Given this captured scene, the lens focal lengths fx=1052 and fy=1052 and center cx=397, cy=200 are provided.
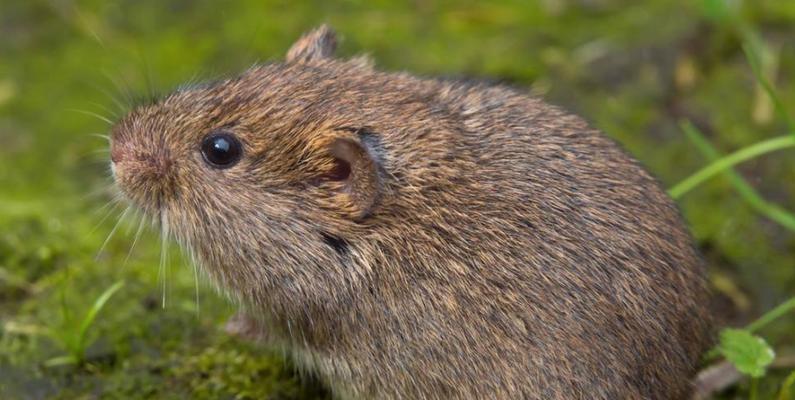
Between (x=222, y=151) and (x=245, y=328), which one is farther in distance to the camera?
(x=245, y=328)

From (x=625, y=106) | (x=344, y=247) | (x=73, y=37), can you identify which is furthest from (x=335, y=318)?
(x=73, y=37)

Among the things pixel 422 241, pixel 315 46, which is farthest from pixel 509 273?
pixel 315 46

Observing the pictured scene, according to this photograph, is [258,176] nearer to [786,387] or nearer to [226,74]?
[226,74]

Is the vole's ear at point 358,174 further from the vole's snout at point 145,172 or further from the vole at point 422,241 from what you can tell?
the vole's snout at point 145,172

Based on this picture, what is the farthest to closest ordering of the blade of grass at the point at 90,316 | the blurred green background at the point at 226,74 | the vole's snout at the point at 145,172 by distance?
1. the blurred green background at the point at 226,74
2. the blade of grass at the point at 90,316
3. the vole's snout at the point at 145,172

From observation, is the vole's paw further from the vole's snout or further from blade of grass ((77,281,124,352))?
the vole's snout

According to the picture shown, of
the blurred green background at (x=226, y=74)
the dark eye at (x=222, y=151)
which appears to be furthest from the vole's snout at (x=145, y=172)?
the blurred green background at (x=226, y=74)
